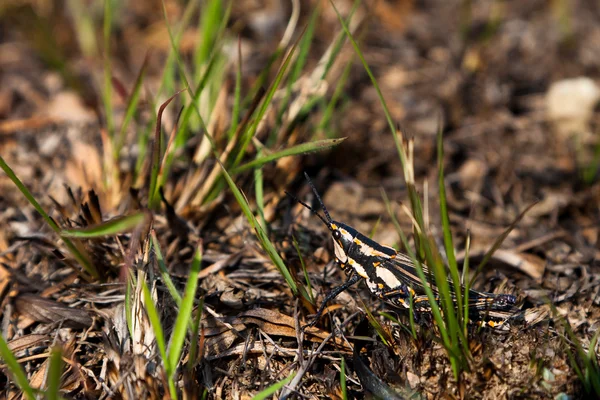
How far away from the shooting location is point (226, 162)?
267cm

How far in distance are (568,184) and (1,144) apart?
370 centimetres

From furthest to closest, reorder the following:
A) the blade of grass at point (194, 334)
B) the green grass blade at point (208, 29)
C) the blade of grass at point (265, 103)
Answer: the green grass blade at point (208, 29) → the blade of grass at point (265, 103) → the blade of grass at point (194, 334)

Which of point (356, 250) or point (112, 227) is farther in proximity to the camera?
point (356, 250)

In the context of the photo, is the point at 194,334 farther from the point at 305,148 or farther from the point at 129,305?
the point at 305,148

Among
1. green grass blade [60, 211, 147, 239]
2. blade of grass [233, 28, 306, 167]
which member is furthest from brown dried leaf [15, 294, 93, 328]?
blade of grass [233, 28, 306, 167]

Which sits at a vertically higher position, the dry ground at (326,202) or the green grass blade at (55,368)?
the green grass blade at (55,368)

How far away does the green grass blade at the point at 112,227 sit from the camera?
164cm

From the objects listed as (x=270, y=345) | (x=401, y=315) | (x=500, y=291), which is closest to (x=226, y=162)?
(x=270, y=345)

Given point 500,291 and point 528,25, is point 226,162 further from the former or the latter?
point 528,25

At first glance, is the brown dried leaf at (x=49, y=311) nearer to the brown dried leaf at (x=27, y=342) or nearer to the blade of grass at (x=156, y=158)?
the brown dried leaf at (x=27, y=342)

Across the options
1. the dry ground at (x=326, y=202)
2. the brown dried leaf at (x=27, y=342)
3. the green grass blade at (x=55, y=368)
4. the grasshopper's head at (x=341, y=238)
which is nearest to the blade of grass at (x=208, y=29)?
the dry ground at (x=326, y=202)

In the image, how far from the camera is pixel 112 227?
1.78m

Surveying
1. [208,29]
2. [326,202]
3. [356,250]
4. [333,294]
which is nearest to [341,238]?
[356,250]

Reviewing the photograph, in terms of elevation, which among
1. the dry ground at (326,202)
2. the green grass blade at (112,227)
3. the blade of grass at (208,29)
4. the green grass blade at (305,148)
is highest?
the blade of grass at (208,29)
